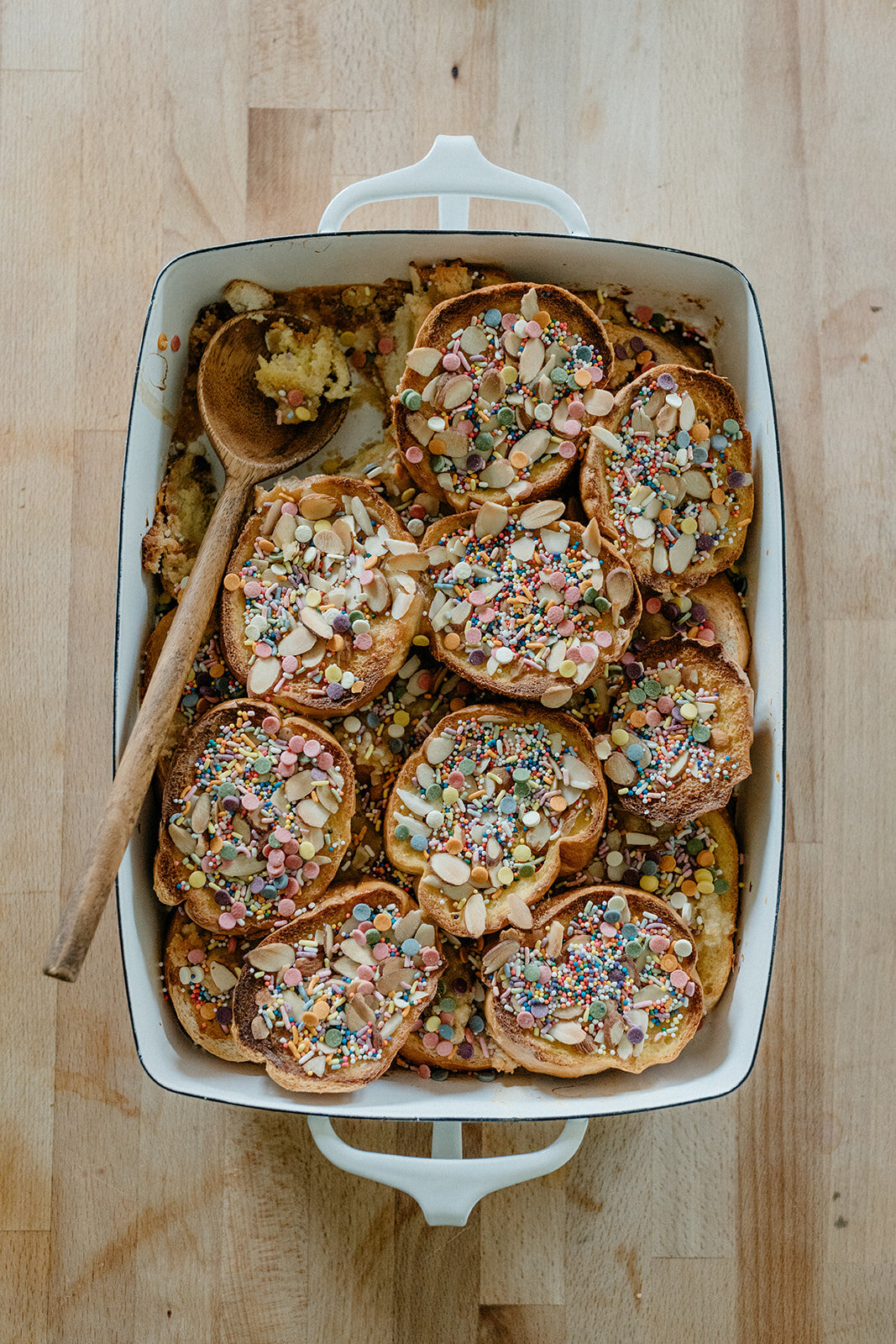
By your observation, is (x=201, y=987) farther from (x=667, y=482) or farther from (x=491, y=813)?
(x=667, y=482)

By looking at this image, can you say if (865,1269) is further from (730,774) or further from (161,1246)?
(161,1246)

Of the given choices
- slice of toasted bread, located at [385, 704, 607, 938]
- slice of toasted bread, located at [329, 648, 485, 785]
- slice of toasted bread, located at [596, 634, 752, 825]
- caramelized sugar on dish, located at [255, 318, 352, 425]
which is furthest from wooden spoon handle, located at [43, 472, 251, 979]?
slice of toasted bread, located at [596, 634, 752, 825]

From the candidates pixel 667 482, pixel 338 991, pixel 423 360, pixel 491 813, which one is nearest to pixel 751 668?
pixel 667 482

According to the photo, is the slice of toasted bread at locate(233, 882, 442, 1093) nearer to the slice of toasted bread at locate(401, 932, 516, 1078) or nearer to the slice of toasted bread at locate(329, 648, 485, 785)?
the slice of toasted bread at locate(401, 932, 516, 1078)

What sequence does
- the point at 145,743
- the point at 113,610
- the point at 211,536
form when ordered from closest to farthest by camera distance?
the point at 145,743
the point at 211,536
the point at 113,610

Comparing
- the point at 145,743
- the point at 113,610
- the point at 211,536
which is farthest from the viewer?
the point at 113,610

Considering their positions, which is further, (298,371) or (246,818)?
(298,371)
